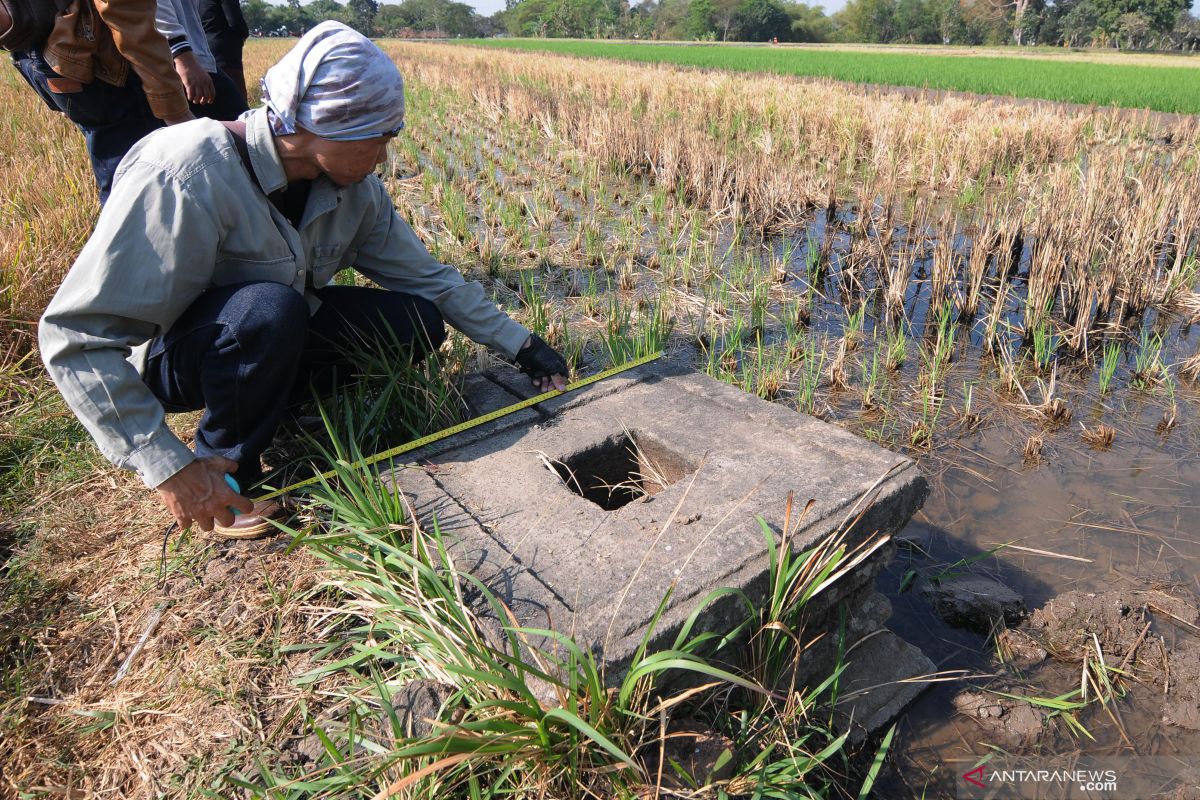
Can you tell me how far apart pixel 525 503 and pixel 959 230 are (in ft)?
14.9

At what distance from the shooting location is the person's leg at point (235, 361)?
72.1 inches

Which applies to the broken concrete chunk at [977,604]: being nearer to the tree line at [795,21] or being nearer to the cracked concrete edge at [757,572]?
the cracked concrete edge at [757,572]

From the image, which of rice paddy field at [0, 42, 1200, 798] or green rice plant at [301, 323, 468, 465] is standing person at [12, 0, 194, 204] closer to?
rice paddy field at [0, 42, 1200, 798]

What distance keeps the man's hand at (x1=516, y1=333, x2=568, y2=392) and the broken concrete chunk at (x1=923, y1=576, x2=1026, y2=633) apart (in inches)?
51.7

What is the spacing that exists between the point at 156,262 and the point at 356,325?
72 cm

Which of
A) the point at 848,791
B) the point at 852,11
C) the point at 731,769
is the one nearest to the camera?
the point at 731,769

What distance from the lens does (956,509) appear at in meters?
2.60

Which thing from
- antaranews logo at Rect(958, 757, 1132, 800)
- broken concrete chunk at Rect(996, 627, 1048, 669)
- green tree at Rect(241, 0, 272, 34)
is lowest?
antaranews logo at Rect(958, 757, 1132, 800)

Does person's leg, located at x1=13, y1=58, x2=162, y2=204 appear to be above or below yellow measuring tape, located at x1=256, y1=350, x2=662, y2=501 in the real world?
above

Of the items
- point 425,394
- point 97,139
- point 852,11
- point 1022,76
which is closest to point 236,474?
point 425,394

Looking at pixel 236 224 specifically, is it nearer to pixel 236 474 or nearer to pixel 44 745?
pixel 236 474

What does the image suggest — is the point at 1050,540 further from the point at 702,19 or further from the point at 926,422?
the point at 702,19

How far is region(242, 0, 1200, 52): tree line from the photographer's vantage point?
142ft

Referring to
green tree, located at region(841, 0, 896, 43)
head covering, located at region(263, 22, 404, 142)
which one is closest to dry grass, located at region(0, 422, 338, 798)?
head covering, located at region(263, 22, 404, 142)
